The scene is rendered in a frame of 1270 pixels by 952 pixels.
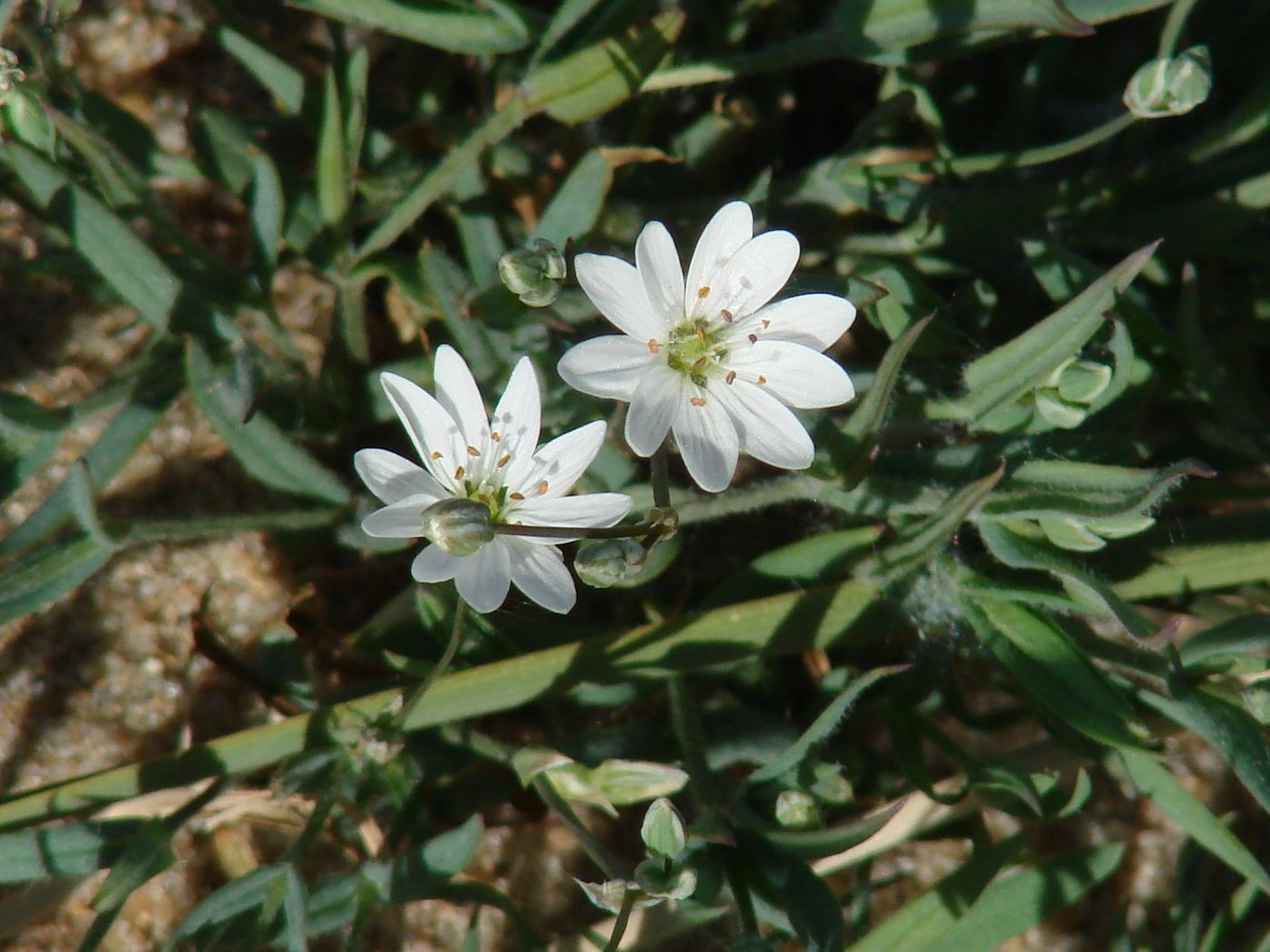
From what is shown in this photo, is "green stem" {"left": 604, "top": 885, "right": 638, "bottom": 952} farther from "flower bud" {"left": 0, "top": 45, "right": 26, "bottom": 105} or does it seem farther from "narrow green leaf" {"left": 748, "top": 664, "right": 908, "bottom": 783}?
"flower bud" {"left": 0, "top": 45, "right": 26, "bottom": 105}

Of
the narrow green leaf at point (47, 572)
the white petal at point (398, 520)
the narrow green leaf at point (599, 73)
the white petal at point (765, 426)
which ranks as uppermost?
the narrow green leaf at point (599, 73)

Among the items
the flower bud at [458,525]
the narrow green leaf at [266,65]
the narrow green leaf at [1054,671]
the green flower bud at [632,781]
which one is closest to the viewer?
the flower bud at [458,525]

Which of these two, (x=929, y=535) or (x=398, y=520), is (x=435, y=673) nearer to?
(x=398, y=520)

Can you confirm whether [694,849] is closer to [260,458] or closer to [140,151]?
[260,458]

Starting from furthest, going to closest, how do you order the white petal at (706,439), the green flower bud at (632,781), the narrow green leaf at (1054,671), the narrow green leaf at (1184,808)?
1. the narrow green leaf at (1184,808)
2. the narrow green leaf at (1054,671)
3. the green flower bud at (632,781)
4. the white petal at (706,439)

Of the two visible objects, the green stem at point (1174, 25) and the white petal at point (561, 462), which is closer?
the white petal at point (561, 462)

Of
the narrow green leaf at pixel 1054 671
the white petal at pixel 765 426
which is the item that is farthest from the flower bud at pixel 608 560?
the narrow green leaf at pixel 1054 671

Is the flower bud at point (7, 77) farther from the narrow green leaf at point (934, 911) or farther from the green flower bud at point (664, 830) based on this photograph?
the narrow green leaf at point (934, 911)

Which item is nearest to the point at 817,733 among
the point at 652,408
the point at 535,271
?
the point at 652,408
